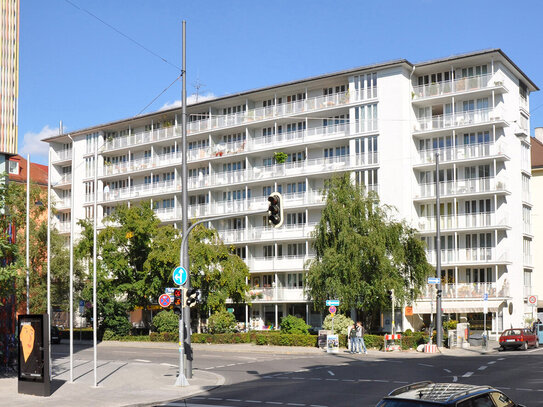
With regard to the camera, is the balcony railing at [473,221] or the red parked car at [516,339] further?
the balcony railing at [473,221]

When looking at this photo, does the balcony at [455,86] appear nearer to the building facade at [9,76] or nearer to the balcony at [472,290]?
the balcony at [472,290]

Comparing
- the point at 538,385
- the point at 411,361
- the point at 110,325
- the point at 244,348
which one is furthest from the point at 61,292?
the point at 538,385

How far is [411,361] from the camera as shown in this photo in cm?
3241

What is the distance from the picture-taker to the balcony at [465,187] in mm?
53844

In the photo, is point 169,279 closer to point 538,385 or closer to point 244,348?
point 244,348

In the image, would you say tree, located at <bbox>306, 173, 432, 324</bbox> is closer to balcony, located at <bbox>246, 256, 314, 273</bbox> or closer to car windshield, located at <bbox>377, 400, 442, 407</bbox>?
balcony, located at <bbox>246, 256, 314, 273</bbox>

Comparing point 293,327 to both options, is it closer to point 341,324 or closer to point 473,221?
point 341,324

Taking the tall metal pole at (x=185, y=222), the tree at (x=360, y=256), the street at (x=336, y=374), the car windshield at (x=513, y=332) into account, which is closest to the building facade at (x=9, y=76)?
the tall metal pole at (x=185, y=222)

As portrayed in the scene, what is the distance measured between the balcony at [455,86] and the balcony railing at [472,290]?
47.7 feet

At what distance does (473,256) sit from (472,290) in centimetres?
252

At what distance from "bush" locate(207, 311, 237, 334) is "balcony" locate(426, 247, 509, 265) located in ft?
49.8

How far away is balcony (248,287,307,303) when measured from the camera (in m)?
59.8

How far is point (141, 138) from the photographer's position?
234 ft

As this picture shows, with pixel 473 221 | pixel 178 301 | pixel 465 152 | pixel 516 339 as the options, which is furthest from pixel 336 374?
pixel 465 152
